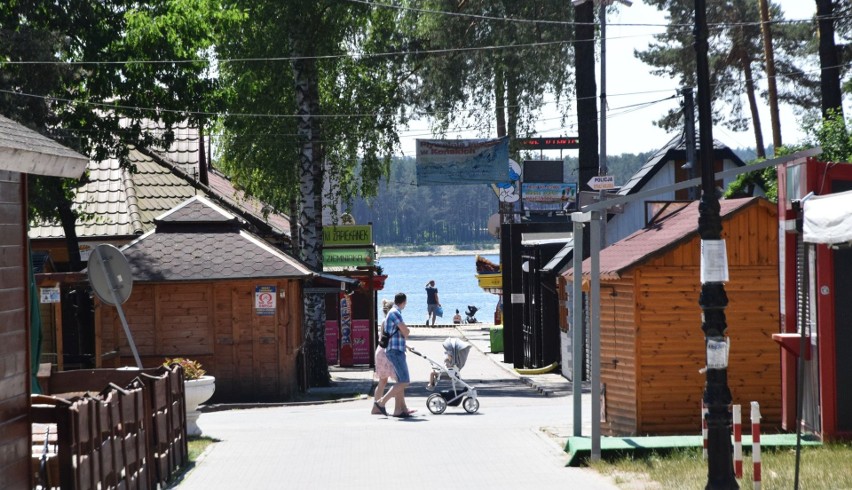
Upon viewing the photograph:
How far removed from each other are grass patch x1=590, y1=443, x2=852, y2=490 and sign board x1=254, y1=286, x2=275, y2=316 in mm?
11620

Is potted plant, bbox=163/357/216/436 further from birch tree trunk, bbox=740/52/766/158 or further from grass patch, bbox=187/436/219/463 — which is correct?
birch tree trunk, bbox=740/52/766/158

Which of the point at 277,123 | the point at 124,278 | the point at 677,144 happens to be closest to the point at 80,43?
the point at 277,123

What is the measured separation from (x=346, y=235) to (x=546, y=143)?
21.5 ft

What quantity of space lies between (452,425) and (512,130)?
1717 centimetres

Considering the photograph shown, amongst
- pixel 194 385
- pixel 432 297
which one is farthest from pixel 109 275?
pixel 432 297

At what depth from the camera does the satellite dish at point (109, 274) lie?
51.4ft

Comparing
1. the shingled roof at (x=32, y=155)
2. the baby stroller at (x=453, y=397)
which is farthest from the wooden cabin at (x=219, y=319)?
the shingled roof at (x=32, y=155)

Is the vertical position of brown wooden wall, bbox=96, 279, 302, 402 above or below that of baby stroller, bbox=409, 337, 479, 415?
above

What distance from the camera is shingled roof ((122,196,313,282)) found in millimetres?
24234

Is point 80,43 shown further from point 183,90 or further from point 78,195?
point 78,195

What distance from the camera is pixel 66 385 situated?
13406 mm

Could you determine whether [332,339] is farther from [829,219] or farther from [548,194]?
[829,219]

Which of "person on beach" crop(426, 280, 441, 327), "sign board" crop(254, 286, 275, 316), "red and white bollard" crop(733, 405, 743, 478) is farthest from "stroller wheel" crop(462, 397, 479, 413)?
"person on beach" crop(426, 280, 441, 327)

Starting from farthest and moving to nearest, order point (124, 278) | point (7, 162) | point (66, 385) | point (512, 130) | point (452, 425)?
point (512, 130)
point (452, 425)
point (124, 278)
point (66, 385)
point (7, 162)
